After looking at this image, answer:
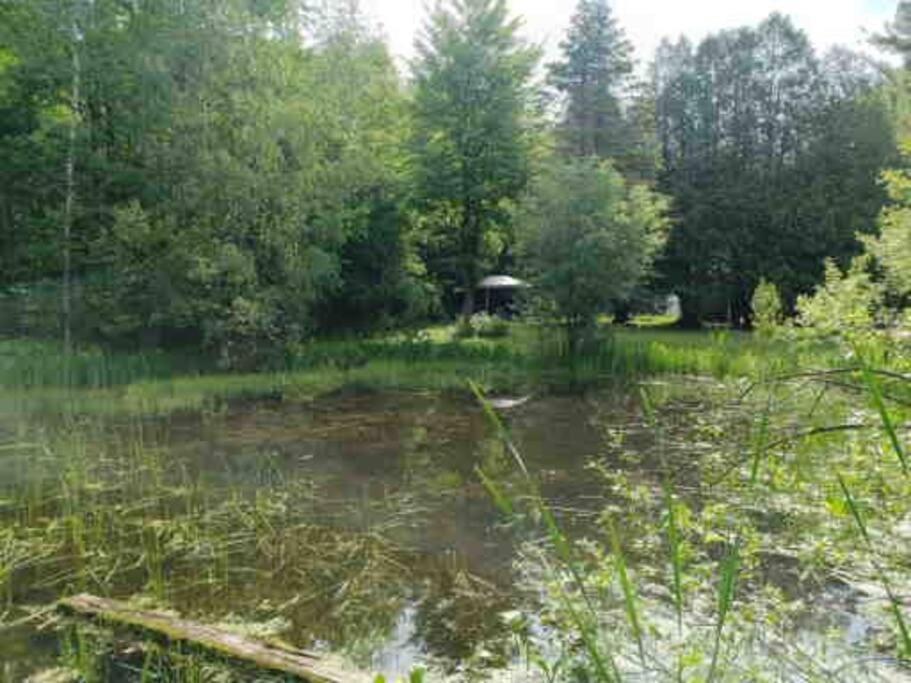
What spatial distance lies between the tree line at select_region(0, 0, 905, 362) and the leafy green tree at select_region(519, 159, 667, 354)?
0.04 metres

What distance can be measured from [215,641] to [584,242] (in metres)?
9.26

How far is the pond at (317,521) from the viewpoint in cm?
286

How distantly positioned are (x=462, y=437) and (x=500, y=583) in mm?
3495

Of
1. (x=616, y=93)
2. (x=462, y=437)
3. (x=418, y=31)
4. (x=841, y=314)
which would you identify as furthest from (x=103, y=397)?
(x=616, y=93)

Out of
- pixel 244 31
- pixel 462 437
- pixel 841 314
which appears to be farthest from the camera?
pixel 244 31

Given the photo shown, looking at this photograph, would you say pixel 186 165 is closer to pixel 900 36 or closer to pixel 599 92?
pixel 599 92

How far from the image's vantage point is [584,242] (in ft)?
35.5

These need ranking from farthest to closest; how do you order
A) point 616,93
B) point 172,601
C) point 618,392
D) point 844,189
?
point 616,93, point 844,189, point 618,392, point 172,601

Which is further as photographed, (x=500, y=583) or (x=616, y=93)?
(x=616, y=93)

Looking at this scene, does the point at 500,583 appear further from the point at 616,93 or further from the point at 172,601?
the point at 616,93

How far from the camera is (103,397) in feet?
26.9

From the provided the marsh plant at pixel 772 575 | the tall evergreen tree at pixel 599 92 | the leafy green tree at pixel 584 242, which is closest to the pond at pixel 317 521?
the marsh plant at pixel 772 575

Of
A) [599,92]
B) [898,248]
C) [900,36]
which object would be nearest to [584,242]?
[898,248]

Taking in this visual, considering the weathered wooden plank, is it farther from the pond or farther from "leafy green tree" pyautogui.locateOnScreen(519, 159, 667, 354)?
"leafy green tree" pyautogui.locateOnScreen(519, 159, 667, 354)
